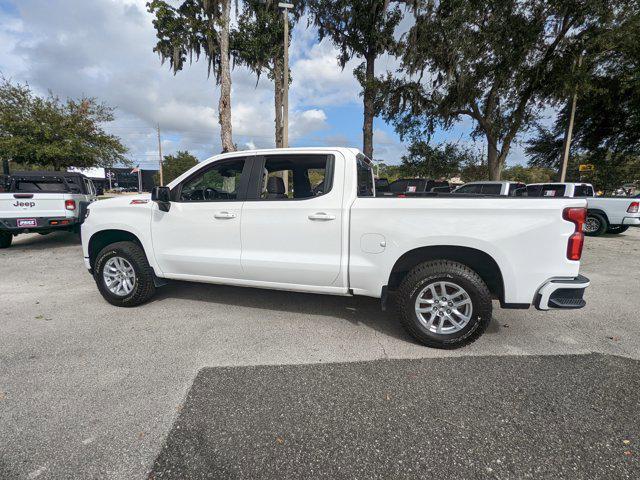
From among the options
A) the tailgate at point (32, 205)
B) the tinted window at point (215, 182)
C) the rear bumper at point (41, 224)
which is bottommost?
the rear bumper at point (41, 224)

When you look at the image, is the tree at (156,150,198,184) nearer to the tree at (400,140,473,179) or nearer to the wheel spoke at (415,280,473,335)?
the tree at (400,140,473,179)

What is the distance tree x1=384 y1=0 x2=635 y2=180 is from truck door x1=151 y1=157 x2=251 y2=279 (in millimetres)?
14633

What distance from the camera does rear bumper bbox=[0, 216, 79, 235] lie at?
6758 millimetres

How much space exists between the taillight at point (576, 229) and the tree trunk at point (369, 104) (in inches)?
540

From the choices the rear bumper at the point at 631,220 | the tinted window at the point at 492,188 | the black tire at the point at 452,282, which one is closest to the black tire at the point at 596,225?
the rear bumper at the point at 631,220

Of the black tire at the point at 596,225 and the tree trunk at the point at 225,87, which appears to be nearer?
the black tire at the point at 596,225

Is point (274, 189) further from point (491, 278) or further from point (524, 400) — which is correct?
point (524, 400)

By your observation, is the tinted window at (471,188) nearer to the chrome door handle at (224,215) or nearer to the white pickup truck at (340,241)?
the white pickup truck at (340,241)

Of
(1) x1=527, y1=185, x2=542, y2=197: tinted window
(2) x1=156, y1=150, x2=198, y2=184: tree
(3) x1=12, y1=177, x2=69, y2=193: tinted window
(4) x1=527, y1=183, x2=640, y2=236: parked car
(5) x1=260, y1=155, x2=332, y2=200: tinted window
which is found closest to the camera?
(5) x1=260, y1=155, x2=332, y2=200: tinted window

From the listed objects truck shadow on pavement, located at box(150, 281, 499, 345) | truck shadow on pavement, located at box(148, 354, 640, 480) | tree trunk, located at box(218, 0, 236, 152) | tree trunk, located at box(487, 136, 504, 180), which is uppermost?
tree trunk, located at box(218, 0, 236, 152)

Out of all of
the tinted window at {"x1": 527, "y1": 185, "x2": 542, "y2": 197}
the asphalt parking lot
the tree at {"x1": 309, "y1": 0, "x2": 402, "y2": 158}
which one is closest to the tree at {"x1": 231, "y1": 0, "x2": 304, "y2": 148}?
the tree at {"x1": 309, "y1": 0, "x2": 402, "y2": 158}

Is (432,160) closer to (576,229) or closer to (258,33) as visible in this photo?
(258,33)

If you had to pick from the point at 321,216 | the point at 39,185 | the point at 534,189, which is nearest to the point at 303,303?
the point at 321,216

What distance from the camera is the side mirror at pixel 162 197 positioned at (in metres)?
3.55
